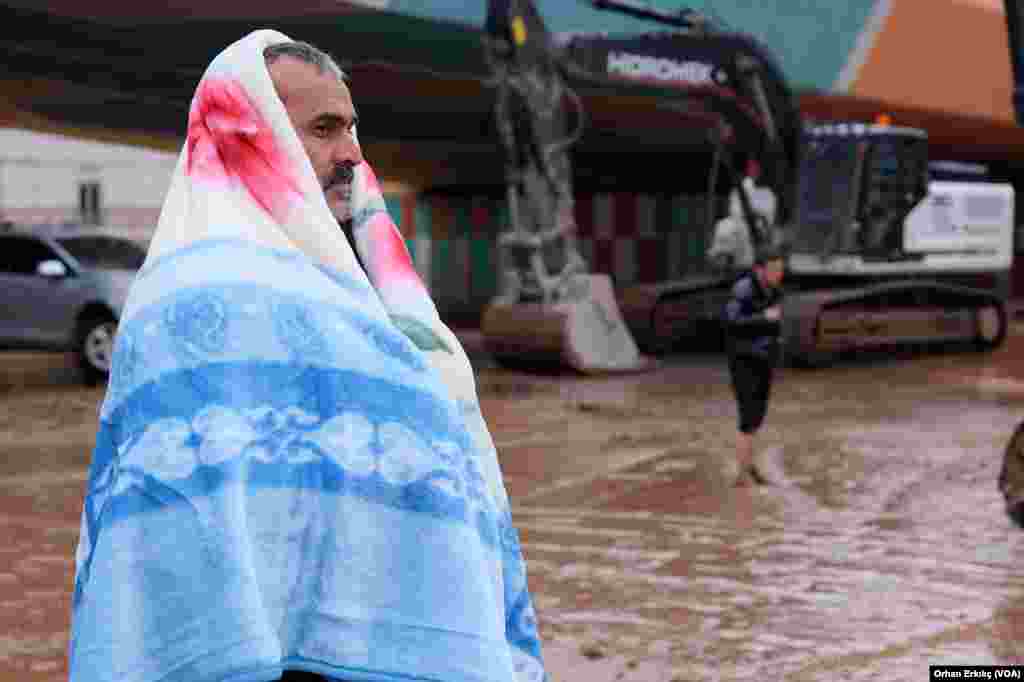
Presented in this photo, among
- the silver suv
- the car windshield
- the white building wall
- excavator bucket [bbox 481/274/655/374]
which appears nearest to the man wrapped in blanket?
the silver suv

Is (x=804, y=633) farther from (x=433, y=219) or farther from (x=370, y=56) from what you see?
(x=433, y=219)

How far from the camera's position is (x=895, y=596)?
656 centimetres

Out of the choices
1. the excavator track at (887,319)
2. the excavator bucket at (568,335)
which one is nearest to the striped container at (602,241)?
the excavator track at (887,319)

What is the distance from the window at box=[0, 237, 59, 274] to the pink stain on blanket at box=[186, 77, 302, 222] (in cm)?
1407

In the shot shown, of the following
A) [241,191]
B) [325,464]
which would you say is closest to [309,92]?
[241,191]

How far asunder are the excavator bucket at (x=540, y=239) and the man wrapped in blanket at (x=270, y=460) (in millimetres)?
14734

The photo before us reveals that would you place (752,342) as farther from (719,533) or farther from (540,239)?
(540,239)

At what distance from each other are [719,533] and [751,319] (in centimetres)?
204

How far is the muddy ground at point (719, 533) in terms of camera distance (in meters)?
5.74

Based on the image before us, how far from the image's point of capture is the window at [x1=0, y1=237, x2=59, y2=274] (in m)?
15.6

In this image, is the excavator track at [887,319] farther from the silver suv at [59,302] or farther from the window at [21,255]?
the window at [21,255]

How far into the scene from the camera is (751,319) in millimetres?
9656

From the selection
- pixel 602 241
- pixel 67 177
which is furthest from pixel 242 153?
pixel 602 241

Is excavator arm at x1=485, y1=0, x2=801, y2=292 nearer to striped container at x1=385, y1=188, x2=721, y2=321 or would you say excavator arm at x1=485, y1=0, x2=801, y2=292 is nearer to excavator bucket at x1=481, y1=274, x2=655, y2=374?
excavator bucket at x1=481, y1=274, x2=655, y2=374
